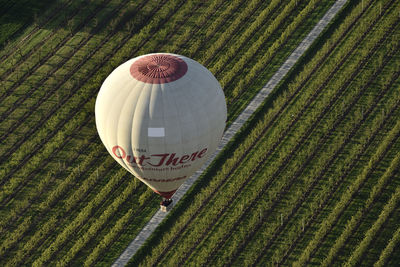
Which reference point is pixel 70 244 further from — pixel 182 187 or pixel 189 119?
pixel 189 119

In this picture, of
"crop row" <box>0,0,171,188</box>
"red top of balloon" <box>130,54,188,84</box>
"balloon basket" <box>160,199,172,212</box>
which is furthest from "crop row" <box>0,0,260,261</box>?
"red top of balloon" <box>130,54,188,84</box>

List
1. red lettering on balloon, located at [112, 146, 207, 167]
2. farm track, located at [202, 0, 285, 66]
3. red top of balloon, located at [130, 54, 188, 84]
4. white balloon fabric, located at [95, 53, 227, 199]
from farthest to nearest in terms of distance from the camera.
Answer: farm track, located at [202, 0, 285, 66], red lettering on balloon, located at [112, 146, 207, 167], red top of balloon, located at [130, 54, 188, 84], white balloon fabric, located at [95, 53, 227, 199]

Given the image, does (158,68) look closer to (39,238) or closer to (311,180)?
(39,238)

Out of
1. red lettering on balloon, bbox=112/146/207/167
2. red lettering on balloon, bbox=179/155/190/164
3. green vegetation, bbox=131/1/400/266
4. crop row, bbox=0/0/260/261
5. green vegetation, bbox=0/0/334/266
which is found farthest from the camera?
green vegetation, bbox=0/0/334/266

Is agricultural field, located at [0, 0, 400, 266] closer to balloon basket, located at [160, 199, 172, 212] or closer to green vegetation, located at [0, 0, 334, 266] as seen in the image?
green vegetation, located at [0, 0, 334, 266]

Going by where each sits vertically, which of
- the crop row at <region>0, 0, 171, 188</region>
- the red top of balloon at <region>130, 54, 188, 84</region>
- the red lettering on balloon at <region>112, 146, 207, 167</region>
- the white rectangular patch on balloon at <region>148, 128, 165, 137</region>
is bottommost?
the crop row at <region>0, 0, 171, 188</region>

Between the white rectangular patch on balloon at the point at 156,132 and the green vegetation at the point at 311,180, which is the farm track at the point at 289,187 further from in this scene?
the white rectangular patch on balloon at the point at 156,132

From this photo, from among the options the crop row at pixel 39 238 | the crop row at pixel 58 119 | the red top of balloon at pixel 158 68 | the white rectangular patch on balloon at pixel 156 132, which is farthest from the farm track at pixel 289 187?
the crop row at pixel 58 119
